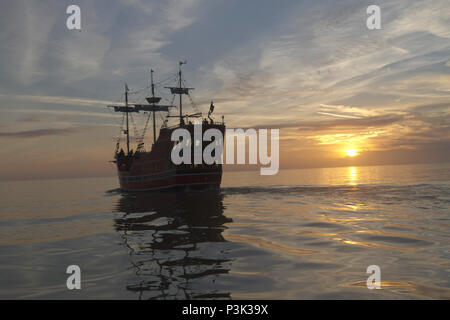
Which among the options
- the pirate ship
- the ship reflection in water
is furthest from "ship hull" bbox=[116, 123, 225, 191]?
the ship reflection in water

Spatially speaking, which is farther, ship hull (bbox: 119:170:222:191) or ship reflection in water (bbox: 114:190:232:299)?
ship hull (bbox: 119:170:222:191)

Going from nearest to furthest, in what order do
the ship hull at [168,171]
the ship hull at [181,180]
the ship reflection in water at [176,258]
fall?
1. the ship reflection in water at [176,258]
2. the ship hull at [181,180]
3. the ship hull at [168,171]

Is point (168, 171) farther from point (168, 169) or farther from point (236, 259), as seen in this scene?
point (236, 259)

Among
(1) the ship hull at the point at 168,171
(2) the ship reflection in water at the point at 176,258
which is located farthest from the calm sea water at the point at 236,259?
(1) the ship hull at the point at 168,171

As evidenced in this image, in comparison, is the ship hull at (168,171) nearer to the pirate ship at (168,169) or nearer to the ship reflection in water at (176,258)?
the pirate ship at (168,169)

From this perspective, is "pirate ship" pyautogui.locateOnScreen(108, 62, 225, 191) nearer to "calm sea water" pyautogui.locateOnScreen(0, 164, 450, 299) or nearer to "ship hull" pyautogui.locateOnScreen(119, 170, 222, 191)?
"ship hull" pyautogui.locateOnScreen(119, 170, 222, 191)

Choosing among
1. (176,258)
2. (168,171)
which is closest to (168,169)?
(168,171)

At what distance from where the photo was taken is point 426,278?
7.84 m

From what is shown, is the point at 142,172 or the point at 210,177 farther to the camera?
the point at 142,172

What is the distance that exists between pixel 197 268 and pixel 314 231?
783 centimetres

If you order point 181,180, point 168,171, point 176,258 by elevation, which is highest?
point 168,171

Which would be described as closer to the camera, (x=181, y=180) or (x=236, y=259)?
(x=236, y=259)

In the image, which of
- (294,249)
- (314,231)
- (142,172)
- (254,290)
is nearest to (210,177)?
(142,172)
